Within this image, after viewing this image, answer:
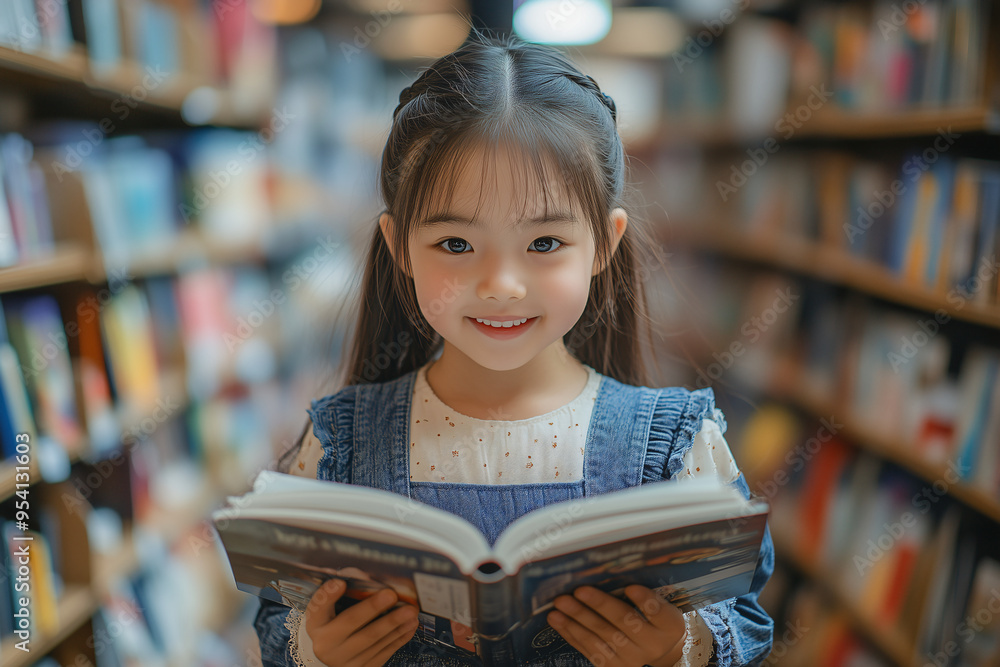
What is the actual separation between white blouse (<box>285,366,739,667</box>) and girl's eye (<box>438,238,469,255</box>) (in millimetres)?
226

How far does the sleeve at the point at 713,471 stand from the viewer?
0.86 meters

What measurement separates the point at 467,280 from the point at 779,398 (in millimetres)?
1846

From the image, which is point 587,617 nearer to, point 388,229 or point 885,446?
point 388,229

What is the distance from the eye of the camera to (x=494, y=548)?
0.69 meters

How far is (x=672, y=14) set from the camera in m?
3.03

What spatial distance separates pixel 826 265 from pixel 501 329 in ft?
4.85

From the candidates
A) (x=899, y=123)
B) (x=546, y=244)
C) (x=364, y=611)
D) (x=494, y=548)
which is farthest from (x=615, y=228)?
(x=899, y=123)

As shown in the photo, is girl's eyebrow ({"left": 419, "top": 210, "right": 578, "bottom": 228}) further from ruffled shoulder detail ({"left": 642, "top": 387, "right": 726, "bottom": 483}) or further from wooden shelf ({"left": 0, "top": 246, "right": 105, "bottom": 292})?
wooden shelf ({"left": 0, "top": 246, "right": 105, "bottom": 292})

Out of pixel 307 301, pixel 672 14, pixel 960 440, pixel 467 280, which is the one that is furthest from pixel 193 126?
pixel 960 440

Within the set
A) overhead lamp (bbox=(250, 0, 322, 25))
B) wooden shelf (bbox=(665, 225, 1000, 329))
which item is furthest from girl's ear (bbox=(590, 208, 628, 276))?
overhead lamp (bbox=(250, 0, 322, 25))

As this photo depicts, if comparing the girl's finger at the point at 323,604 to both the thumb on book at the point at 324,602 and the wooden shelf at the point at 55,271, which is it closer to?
the thumb on book at the point at 324,602

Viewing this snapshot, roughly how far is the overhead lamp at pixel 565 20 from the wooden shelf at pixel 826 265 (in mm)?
940

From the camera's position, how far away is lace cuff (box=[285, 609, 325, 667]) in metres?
0.86

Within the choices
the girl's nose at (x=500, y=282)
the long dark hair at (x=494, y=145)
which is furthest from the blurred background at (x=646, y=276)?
the girl's nose at (x=500, y=282)
